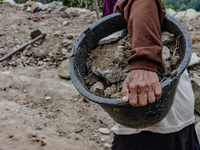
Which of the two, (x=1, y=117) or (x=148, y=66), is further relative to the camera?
(x=1, y=117)

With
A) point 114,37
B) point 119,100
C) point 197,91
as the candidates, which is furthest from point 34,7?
point 119,100

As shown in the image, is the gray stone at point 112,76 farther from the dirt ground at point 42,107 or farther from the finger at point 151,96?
the dirt ground at point 42,107

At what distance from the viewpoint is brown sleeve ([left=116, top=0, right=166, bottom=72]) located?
0.89 m

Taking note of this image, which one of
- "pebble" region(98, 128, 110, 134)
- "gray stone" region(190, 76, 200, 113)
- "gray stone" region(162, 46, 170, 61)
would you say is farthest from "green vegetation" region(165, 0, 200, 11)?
"gray stone" region(162, 46, 170, 61)

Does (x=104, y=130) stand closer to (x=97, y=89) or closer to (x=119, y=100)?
(x=97, y=89)

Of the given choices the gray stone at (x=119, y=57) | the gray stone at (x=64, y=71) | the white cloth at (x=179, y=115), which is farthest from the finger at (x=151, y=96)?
the gray stone at (x=64, y=71)

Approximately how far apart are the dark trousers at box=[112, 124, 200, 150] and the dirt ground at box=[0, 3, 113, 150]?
66cm

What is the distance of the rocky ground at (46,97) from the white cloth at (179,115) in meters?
0.88

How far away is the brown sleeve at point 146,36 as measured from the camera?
886 millimetres

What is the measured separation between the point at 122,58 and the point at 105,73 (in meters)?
0.15

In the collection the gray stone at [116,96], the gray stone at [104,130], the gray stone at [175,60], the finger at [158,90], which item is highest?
the gray stone at [175,60]

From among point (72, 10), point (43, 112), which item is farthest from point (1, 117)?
point (72, 10)

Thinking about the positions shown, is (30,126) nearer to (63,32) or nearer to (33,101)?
(33,101)

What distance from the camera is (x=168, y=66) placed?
99 cm
